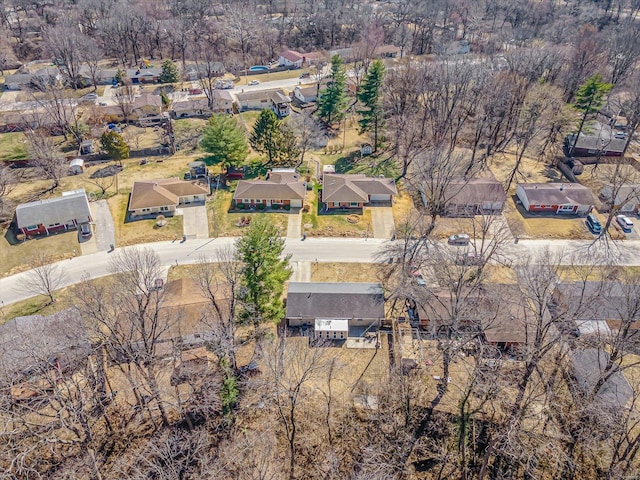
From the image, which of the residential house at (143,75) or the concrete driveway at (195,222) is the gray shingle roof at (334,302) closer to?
the concrete driveway at (195,222)

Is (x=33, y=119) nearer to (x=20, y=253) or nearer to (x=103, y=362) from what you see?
(x=20, y=253)

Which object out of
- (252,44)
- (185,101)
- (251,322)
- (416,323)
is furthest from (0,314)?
(252,44)

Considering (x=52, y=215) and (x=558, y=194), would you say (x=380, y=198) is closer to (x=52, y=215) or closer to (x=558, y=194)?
(x=558, y=194)

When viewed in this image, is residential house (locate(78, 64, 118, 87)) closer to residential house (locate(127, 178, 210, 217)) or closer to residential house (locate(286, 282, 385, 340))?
residential house (locate(127, 178, 210, 217))

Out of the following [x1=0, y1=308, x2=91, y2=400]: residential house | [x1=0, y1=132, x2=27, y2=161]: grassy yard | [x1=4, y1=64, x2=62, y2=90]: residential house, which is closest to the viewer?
[x1=0, y1=308, x2=91, y2=400]: residential house

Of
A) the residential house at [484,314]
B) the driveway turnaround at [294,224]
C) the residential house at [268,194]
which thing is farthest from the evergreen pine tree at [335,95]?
the residential house at [484,314]

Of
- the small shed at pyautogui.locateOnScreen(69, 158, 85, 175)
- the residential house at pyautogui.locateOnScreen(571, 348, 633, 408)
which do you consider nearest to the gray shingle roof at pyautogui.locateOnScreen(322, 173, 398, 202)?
the residential house at pyautogui.locateOnScreen(571, 348, 633, 408)
